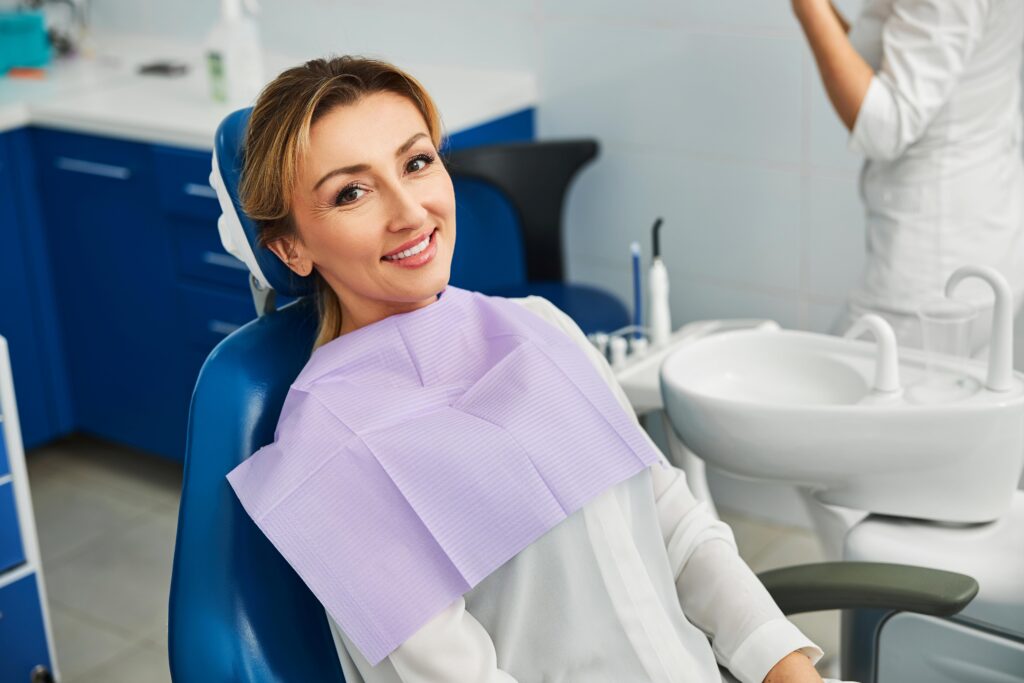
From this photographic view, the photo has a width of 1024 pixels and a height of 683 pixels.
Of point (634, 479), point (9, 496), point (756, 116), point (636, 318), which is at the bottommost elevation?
point (9, 496)

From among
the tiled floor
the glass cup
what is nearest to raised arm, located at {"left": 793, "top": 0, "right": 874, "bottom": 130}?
the glass cup

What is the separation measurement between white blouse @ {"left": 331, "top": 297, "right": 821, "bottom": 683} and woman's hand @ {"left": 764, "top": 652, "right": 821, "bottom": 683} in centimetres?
1

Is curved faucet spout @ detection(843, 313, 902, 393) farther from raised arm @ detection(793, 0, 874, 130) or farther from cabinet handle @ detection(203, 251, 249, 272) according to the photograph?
cabinet handle @ detection(203, 251, 249, 272)

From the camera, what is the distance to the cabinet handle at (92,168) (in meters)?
2.90

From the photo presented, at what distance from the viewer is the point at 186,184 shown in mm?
2777

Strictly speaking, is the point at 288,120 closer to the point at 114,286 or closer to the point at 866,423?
the point at 866,423

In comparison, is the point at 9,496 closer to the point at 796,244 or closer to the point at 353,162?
the point at 353,162

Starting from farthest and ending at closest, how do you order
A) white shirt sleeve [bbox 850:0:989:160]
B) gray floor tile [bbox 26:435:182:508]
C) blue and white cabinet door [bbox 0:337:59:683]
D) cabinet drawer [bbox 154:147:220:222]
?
gray floor tile [bbox 26:435:182:508] < cabinet drawer [bbox 154:147:220:222] < blue and white cabinet door [bbox 0:337:59:683] < white shirt sleeve [bbox 850:0:989:160]

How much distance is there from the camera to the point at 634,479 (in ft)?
4.56

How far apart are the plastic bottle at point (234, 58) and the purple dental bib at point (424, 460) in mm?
1587

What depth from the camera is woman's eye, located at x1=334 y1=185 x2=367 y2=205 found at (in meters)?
1.32

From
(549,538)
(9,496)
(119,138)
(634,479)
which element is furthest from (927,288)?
(119,138)

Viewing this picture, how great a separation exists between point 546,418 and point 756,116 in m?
1.38

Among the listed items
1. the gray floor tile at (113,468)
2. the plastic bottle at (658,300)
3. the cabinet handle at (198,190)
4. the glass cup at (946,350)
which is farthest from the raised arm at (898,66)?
the gray floor tile at (113,468)
